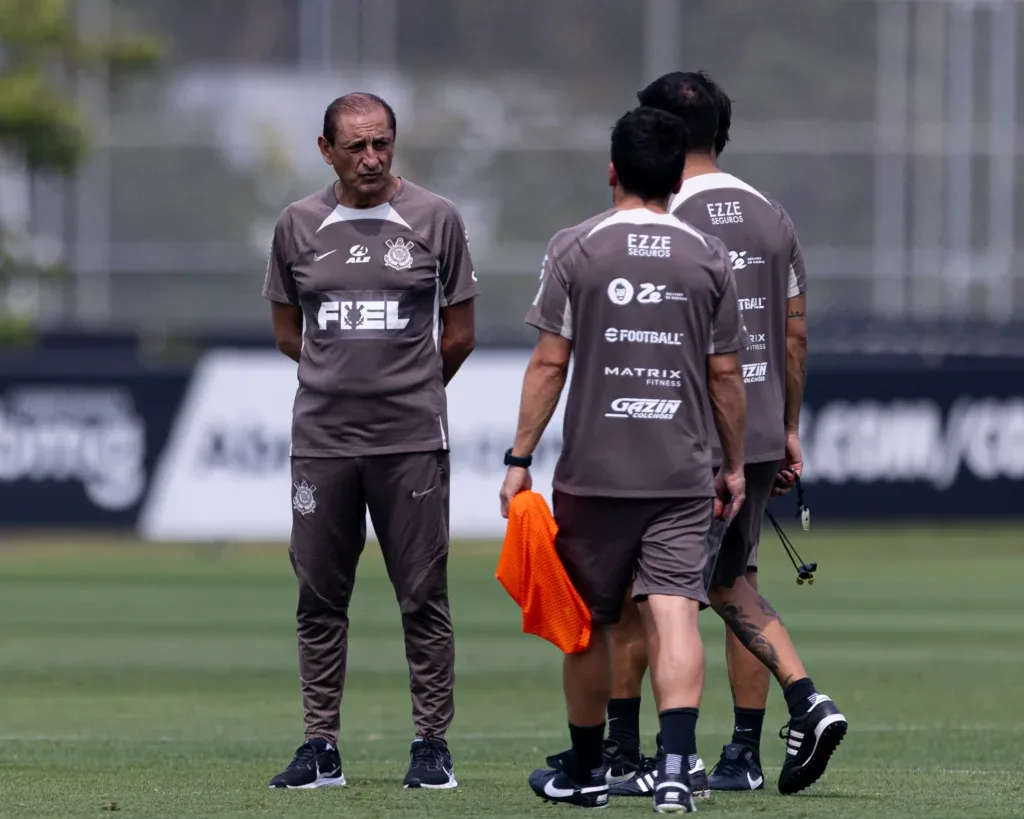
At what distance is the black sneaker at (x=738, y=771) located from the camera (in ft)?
24.3

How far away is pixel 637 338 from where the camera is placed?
656 centimetres

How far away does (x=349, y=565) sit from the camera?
294 inches

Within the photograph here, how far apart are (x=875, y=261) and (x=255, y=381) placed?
1056 cm

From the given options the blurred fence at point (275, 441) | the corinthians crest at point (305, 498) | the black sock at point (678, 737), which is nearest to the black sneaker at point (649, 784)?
the black sock at point (678, 737)

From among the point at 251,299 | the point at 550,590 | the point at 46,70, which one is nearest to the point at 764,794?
the point at 550,590

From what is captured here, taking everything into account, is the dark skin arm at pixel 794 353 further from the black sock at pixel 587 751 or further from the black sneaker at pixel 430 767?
the black sneaker at pixel 430 767

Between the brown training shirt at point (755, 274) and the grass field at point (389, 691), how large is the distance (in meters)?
1.25

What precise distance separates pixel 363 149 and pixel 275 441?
1302 centimetres

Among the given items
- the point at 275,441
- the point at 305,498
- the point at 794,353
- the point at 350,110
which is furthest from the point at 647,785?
the point at 275,441

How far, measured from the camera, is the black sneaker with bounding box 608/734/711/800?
22.8 feet

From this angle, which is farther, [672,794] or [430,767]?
[430,767]

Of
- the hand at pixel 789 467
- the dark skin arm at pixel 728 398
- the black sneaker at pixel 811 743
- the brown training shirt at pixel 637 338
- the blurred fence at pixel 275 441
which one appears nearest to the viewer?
the brown training shirt at pixel 637 338

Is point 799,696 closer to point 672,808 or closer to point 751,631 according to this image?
point 751,631

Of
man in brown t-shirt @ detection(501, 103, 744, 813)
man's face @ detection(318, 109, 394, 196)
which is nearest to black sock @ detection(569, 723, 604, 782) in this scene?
man in brown t-shirt @ detection(501, 103, 744, 813)
